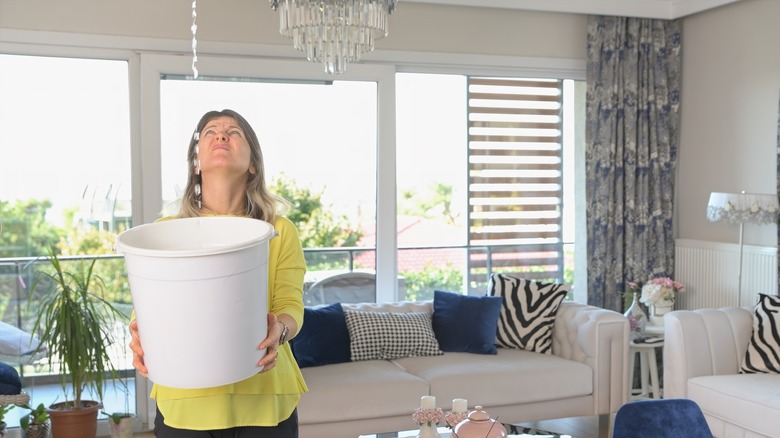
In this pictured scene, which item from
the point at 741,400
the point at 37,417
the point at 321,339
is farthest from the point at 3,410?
the point at 741,400

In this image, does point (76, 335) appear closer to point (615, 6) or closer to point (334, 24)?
point (334, 24)

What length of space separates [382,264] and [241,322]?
352 cm

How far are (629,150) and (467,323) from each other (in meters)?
1.74

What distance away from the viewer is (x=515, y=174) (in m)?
5.45

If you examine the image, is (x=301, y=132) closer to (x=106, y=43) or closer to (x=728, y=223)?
(x=106, y=43)

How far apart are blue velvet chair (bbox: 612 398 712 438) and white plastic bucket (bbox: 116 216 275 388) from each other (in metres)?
1.14

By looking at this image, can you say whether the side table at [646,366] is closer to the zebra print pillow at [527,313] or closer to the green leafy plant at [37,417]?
the zebra print pillow at [527,313]

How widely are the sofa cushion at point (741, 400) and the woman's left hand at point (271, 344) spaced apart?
2.72m

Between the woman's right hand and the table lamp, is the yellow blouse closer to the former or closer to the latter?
the woman's right hand

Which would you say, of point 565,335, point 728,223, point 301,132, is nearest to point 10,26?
point 301,132

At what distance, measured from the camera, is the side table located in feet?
15.8

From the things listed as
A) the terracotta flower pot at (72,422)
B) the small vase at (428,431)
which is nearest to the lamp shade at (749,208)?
the small vase at (428,431)

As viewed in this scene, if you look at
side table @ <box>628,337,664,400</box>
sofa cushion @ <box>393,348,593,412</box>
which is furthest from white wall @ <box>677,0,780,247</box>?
sofa cushion @ <box>393,348,593,412</box>

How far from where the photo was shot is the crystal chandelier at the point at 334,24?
3.00m
